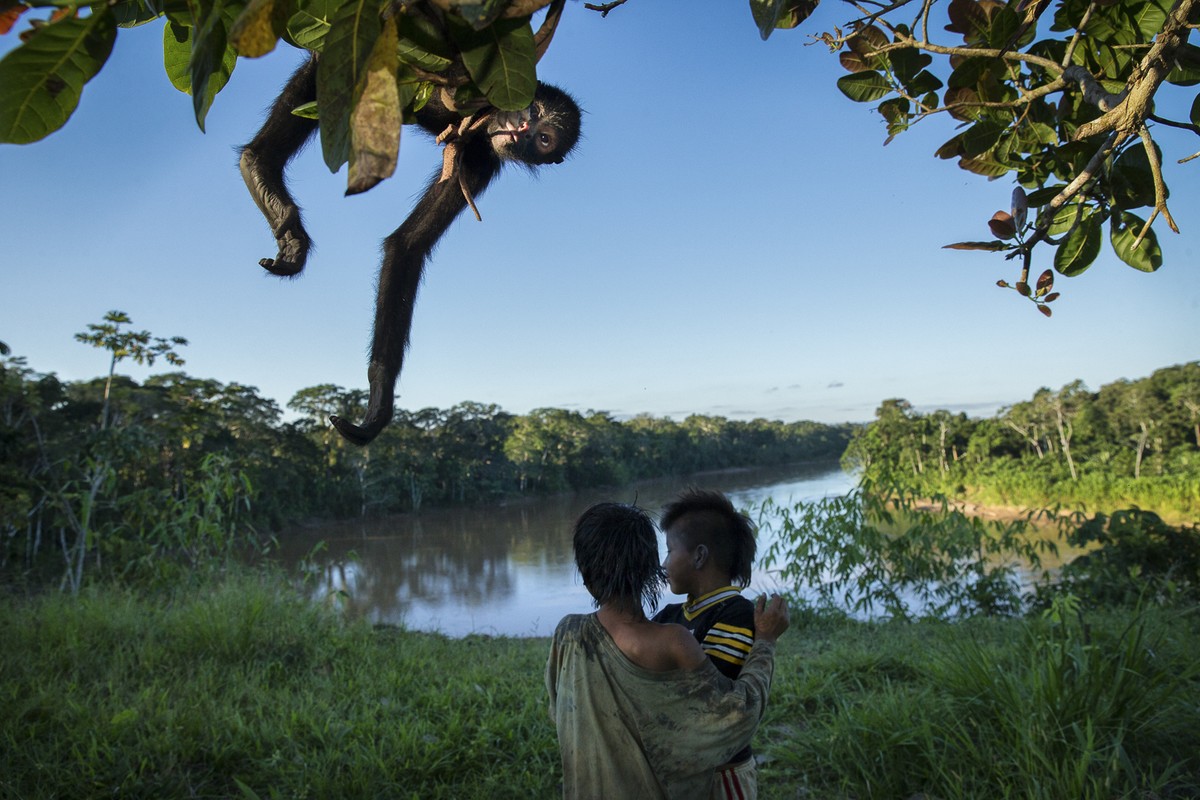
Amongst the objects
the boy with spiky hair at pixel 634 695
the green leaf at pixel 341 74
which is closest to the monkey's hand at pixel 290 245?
the green leaf at pixel 341 74

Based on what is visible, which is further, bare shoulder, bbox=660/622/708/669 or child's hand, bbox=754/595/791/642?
child's hand, bbox=754/595/791/642

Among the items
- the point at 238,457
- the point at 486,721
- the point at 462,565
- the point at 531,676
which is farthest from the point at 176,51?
the point at 238,457

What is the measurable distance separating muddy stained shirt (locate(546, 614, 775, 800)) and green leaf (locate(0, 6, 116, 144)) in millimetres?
1105

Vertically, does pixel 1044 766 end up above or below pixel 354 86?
below

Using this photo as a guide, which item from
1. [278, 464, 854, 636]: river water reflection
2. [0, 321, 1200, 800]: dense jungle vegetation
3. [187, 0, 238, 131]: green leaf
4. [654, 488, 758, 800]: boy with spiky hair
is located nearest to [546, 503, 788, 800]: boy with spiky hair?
[654, 488, 758, 800]: boy with spiky hair

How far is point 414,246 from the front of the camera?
116 centimetres

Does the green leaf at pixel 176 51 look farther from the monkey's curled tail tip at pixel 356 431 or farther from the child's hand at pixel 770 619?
the child's hand at pixel 770 619

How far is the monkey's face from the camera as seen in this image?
1167mm

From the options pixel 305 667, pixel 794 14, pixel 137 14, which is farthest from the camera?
pixel 305 667

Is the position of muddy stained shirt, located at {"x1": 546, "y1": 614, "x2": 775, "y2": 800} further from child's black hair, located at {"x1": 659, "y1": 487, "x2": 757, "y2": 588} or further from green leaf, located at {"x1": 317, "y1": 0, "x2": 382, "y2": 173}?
green leaf, located at {"x1": 317, "y1": 0, "x2": 382, "y2": 173}

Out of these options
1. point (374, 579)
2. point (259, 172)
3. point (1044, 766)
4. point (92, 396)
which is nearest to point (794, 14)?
point (259, 172)

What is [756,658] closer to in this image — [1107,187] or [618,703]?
[618,703]

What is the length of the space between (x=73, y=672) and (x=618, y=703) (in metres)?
2.91

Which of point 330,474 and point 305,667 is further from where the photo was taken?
point 330,474
